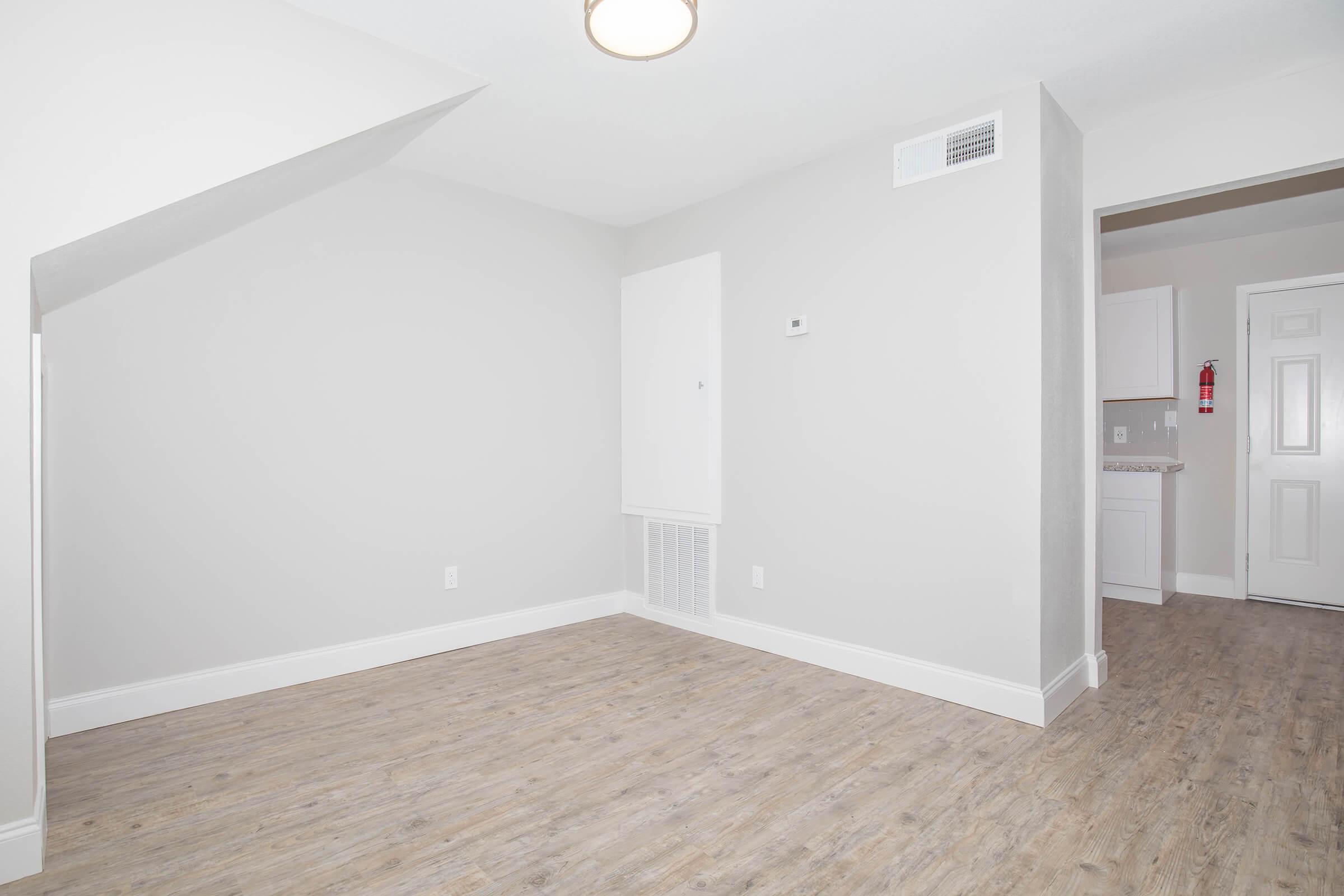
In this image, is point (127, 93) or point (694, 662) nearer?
point (127, 93)

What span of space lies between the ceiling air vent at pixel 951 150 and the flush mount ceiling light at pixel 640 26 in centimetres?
147

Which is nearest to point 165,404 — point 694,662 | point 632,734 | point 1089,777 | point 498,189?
point 498,189

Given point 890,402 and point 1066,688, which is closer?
point 1066,688

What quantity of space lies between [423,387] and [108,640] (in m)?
1.73

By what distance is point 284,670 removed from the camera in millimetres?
3178

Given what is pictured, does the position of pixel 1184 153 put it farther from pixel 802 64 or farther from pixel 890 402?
pixel 802 64

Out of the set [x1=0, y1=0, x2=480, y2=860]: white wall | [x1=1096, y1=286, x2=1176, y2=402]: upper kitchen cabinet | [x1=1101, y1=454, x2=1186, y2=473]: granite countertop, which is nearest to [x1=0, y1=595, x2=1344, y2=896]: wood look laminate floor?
[x1=0, y1=0, x2=480, y2=860]: white wall

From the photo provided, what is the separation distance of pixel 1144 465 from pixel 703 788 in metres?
4.12

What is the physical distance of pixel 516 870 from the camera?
1.81m

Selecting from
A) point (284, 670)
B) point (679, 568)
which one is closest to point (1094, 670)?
point (679, 568)

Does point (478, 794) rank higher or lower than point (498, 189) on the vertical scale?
lower

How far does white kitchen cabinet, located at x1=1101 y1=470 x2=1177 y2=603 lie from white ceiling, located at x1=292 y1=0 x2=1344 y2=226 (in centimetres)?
275

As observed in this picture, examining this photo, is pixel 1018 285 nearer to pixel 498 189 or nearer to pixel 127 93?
pixel 498 189

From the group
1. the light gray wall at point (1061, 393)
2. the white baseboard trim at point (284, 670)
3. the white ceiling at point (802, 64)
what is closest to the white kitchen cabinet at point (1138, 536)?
the light gray wall at point (1061, 393)
